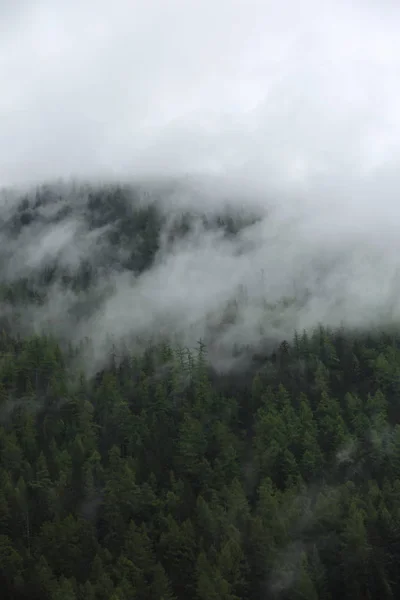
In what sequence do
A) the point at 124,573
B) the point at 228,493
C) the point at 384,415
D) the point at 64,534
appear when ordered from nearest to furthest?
the point at 124,573 < the point at 64,534 < the point at 228,493 < the point at 384,415

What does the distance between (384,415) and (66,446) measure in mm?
64341

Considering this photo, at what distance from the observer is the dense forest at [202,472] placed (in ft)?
264

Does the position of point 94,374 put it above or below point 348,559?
above

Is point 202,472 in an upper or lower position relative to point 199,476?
upper

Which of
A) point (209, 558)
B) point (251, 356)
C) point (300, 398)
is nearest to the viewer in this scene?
point (209, 558)

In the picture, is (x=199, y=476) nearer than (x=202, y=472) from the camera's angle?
No

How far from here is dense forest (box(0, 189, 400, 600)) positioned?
80.6 m

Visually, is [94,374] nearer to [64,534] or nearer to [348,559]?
[64,534]

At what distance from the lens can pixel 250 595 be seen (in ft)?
262

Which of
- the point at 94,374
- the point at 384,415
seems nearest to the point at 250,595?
the point at 384,415

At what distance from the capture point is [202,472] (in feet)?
379

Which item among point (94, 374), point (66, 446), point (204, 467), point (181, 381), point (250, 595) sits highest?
point (94, 374)

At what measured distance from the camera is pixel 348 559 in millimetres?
81625

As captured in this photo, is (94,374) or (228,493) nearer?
(228,493)
